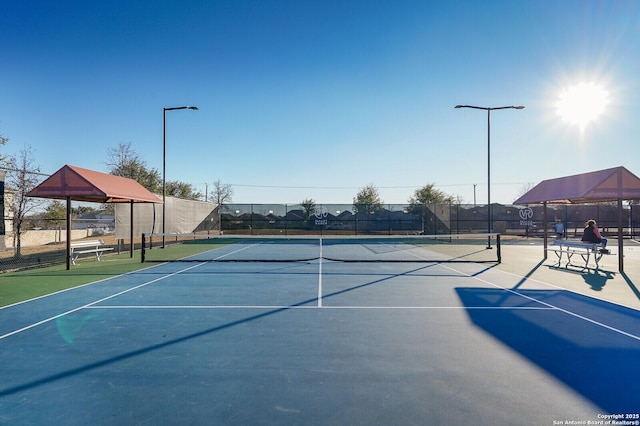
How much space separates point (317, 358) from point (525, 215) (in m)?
35.7

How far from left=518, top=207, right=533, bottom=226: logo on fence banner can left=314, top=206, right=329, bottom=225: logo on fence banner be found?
18.4 m

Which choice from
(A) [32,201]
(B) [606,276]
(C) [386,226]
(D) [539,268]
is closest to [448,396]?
(B) [606,276]

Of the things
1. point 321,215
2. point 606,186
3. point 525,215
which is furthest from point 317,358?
point 525,215

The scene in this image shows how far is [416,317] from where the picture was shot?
659 cm

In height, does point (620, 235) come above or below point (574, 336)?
above

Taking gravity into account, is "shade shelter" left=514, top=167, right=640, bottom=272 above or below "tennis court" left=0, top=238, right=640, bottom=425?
above

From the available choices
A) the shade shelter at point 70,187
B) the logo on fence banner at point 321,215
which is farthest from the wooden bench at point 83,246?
the logo on fence banner at point 321,215

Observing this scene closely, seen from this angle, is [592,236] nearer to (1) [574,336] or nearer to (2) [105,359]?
(1) [574,336]

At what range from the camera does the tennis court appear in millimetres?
3441

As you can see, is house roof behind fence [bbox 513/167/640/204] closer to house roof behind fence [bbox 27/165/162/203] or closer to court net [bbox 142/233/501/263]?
court net [bbox 142/233/501/263]

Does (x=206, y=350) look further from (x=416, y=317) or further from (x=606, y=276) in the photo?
(x=606, y=276)

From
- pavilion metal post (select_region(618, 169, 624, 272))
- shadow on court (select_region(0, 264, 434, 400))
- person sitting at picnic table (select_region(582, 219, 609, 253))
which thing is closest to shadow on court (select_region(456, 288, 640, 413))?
shadow on court (select_region(0, 264, 434, 400))

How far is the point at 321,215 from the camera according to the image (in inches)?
1248

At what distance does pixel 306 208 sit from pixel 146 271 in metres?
20.5
